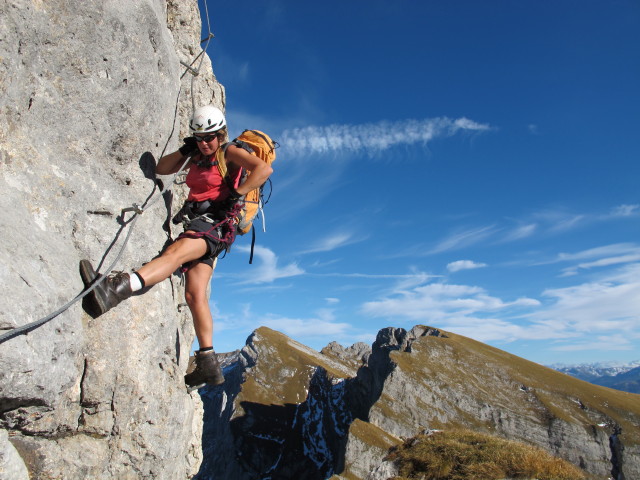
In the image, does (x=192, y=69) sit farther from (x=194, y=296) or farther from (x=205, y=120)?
(x=194, y=296)

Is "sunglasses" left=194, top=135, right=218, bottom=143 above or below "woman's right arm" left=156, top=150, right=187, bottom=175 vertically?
above

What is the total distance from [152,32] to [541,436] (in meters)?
136

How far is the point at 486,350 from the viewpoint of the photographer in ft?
489

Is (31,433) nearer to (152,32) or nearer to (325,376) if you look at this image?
(152,32)

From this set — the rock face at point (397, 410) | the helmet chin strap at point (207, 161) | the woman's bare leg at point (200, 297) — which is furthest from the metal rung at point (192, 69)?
the rock face at point (397, 410)

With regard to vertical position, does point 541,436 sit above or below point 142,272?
below

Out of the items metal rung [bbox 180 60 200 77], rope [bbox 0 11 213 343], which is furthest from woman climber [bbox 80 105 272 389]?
metal rung [bbox 180 60 200 77]

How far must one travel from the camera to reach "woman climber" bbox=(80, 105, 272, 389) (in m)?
8.63

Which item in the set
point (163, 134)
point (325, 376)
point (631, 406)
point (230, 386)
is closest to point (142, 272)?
point (163, 134)

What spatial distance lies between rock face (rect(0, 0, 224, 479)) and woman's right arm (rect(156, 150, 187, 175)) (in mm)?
215

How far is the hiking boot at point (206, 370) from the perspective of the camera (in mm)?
8992

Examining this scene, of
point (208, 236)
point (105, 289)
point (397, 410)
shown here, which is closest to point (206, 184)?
point (208, 236)

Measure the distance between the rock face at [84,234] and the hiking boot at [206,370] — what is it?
1.61ft

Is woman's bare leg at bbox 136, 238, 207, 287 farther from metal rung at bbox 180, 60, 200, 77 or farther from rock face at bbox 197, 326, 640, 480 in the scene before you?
rock face at bbox 197, 326, 640, 480
